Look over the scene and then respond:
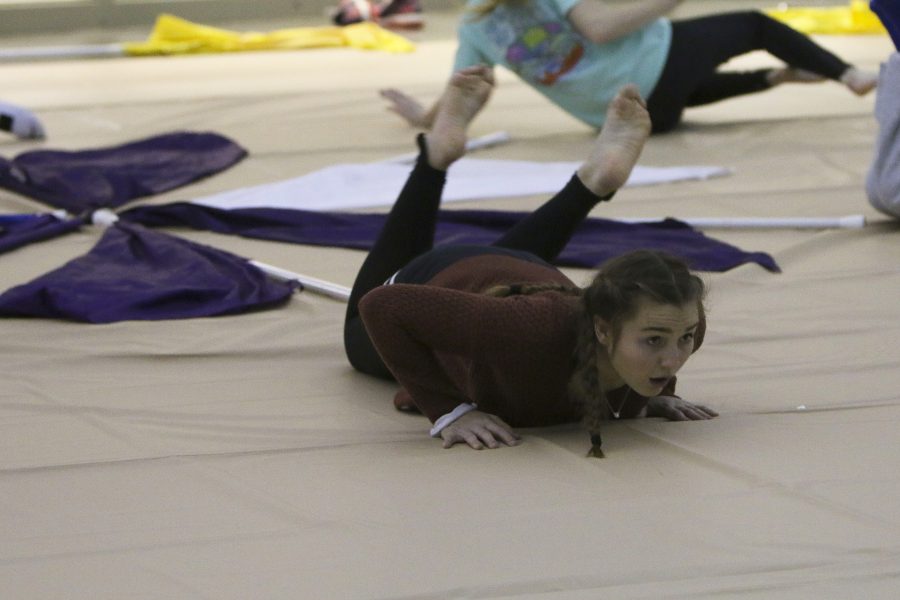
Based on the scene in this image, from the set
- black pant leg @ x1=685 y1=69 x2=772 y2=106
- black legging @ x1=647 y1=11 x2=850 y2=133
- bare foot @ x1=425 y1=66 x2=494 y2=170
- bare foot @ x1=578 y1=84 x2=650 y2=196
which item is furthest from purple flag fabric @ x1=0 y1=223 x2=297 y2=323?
black pant leg @ x1=685 y1=69 x2=772 y2=106

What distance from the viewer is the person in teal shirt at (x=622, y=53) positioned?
3482 millimetres

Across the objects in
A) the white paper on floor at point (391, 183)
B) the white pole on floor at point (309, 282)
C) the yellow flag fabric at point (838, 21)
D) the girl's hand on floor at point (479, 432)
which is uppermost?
the girl's hand on floor at point (479, 432)

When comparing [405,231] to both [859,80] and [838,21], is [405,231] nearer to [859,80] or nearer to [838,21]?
[859,80]

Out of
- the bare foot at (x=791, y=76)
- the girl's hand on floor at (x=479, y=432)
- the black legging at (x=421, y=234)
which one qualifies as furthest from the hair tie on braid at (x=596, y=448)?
the bare foot at (x=791, y=76)

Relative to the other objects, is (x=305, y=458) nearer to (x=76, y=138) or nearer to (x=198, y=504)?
(x=198, y=504)

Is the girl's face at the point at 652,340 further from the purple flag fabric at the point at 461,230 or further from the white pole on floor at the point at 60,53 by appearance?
the white pole on floor at the point at 60,53

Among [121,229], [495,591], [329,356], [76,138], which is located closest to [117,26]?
[76,138]

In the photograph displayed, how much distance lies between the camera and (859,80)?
3473 mm

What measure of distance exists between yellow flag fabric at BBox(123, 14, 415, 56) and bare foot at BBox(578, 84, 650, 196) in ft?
11.0

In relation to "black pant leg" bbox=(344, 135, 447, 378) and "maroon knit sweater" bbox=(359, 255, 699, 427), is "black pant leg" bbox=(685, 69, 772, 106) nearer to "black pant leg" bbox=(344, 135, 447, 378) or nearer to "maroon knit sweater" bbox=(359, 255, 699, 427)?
"black pant leg" bbox=(344, 135, 447, 378)

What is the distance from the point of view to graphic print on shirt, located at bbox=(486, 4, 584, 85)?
11.6ft

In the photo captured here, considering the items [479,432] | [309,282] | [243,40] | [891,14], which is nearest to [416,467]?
[479,432]

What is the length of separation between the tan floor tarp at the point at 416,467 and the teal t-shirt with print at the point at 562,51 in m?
0.85

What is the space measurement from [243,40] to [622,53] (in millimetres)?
2183
